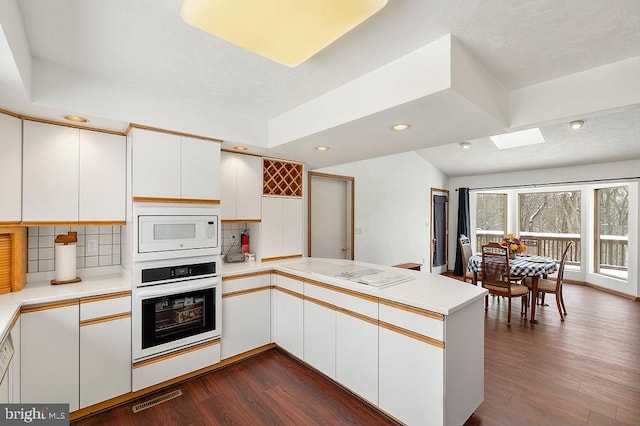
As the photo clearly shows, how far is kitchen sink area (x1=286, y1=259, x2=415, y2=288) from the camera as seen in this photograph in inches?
89.7

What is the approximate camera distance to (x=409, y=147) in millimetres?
2943

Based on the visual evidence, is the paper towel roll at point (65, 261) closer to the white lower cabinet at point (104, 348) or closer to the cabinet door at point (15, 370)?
the white lower cabinet at point (104, 348)

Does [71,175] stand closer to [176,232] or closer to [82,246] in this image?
[82,246]

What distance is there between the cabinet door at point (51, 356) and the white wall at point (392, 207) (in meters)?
3.18

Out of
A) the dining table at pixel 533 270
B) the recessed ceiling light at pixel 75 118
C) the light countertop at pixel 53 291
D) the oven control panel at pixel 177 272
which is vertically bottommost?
the dining table at pixel 533 270

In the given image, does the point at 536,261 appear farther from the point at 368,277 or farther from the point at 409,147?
the point at 368,277

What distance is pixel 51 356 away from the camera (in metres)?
1.97

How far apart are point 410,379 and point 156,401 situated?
1949 millimetres

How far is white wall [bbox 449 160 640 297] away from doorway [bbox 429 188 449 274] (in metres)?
0.16

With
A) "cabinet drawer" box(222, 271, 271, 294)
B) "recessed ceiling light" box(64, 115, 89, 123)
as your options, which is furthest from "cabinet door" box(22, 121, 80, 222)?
"cabinet drawer" box(222, 271, 271, 294)

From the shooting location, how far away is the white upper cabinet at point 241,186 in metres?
3.06

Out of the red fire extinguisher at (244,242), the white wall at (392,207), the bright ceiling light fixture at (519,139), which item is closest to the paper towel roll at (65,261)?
the red fire extinguisher at (244,242)

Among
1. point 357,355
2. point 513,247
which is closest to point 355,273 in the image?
point 357,355

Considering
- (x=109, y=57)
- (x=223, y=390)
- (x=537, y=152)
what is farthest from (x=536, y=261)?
(x=109, y=57)
